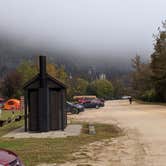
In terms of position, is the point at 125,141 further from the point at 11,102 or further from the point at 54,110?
the point at 11,102

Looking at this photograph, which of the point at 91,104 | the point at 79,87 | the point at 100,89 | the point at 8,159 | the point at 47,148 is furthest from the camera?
the point at 100,89

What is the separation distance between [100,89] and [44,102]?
5638 inches

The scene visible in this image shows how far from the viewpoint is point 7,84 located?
95750mm

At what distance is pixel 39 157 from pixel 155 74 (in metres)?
63.7

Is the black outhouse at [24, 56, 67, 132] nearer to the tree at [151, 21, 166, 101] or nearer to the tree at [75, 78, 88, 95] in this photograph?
the tree at [151, 21, 166, 101]

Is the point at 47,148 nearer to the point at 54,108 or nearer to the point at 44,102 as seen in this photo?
the point at 44,102

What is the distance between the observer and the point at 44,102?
22.7 metres

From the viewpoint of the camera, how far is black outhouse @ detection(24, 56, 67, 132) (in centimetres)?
2267

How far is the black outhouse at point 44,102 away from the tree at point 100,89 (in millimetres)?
137781

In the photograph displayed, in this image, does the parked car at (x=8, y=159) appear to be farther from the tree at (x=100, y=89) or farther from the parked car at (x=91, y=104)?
the tree at (x=100, y=89)

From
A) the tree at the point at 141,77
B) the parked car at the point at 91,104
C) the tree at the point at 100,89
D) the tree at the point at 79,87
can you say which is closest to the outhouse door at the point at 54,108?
the parked car at the point at 91,104

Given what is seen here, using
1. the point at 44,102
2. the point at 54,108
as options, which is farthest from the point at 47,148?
the point at 54,108

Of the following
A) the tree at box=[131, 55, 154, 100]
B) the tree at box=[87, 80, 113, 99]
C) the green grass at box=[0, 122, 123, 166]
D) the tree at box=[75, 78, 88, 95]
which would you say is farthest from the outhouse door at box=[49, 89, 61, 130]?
the tree at box=[87, 80, 113, 99]

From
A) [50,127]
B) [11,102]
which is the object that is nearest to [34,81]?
[50,127]
